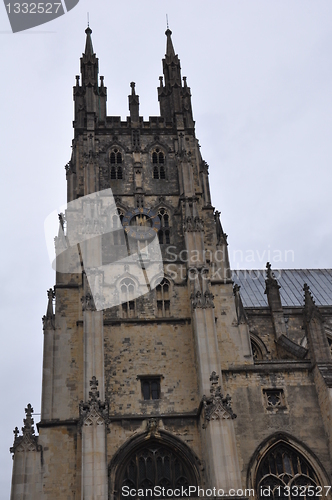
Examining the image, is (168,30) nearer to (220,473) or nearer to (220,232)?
(220,232)

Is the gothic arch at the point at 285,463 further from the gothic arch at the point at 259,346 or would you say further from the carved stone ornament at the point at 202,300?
the gothic arch at the point at 259,346

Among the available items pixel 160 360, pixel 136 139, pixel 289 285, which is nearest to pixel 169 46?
pixel 136 139

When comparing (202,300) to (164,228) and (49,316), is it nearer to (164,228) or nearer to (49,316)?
(164,228)

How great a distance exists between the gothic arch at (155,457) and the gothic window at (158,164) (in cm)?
1686

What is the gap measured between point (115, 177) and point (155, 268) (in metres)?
7.35

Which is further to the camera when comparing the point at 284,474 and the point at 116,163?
the point at 116,163

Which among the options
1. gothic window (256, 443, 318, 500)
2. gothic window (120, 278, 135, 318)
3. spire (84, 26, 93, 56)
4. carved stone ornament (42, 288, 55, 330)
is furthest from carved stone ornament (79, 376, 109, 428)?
spire (84, 26, 93, 56)

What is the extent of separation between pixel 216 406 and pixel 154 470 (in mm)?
4403

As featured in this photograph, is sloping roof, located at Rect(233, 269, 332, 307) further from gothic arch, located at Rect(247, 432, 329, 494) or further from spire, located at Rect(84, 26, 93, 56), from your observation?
spire, located at Rect(84, 26, 93, 56)

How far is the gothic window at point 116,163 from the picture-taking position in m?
39.7

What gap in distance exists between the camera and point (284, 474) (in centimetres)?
2855

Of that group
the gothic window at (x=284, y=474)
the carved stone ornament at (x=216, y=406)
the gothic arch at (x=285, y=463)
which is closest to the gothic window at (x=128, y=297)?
the carved stone ornament at (x=216, y=406)

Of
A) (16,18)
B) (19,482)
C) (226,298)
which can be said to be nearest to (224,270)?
(226,298)

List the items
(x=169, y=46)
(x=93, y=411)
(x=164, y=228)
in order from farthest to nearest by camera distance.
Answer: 1. (x=169, y=46)
2. (x=164, y=228)
3. (x=93, y=411)
